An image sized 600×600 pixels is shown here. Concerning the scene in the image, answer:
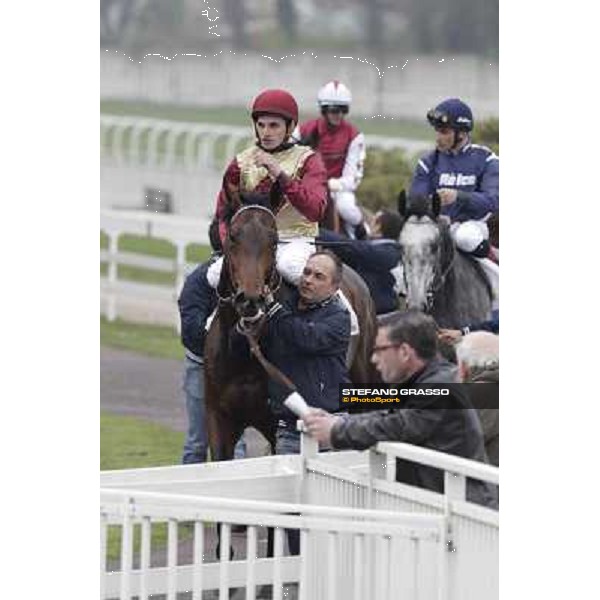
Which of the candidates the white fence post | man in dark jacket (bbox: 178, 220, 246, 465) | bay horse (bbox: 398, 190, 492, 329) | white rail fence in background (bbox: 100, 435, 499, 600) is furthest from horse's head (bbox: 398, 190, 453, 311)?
the white fence post

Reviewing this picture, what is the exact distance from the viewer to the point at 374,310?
6270mm

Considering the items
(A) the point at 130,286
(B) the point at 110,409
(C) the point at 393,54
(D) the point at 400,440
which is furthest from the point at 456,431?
(A) the point at 130,286

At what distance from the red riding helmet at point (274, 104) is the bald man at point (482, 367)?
0.82 metres

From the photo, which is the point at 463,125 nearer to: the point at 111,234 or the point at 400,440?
the point at 400,440

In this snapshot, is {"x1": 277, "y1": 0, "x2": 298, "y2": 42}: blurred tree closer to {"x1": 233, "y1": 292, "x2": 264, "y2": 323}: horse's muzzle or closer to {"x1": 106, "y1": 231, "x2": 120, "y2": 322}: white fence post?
{"x1": 233, "y1": 292, "x2": 264, "y2": 323}: horse's muzzle

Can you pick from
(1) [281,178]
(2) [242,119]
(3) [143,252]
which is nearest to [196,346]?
(1) [281,178]

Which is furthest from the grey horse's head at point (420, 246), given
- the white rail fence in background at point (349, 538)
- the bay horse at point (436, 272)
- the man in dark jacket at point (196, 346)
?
the white rail fence in background at point (349, 538)

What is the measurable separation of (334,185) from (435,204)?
0.30 meters

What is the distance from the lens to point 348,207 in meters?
6.30

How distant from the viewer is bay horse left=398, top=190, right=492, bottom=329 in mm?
6238

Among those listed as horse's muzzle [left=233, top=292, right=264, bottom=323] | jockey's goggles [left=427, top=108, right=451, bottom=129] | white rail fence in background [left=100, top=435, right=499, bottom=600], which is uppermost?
jockey's goggles [left=427, top=108, right=451, bottom=129]

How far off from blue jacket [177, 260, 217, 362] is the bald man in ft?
2.37

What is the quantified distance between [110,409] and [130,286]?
98 centimetres

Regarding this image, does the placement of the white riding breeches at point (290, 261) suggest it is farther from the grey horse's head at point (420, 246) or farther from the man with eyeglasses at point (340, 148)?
the grey horse's head at point (420, 246)
